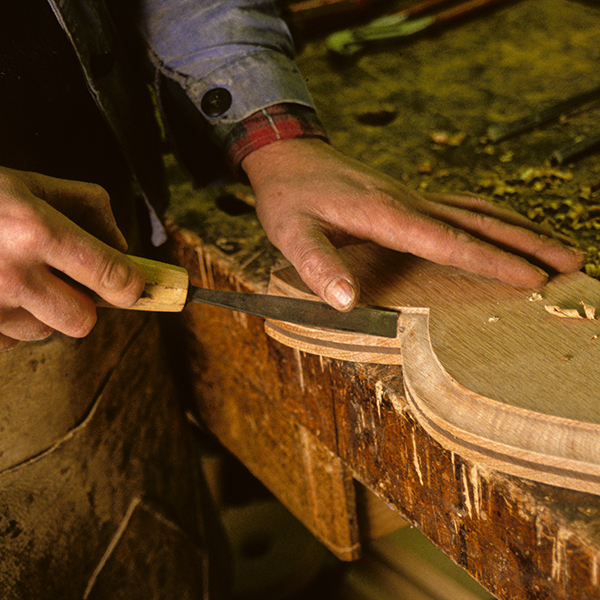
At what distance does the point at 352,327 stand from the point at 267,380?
1.41 feet

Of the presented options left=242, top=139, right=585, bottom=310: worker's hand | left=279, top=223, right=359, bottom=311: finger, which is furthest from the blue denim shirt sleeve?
left=279, top=223, right=359, bottom=311: finger

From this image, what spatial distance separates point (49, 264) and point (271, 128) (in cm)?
52

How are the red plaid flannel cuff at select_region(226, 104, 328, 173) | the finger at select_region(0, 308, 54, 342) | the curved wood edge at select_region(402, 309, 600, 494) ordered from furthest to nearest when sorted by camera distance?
1. the red plaid flannel cuff at select_region(226, 104, 328, 173)
2. the finger at select_region(0, 308, 54, 342)
3. the curved wood edge at select_region(402, 309, 600, 494)

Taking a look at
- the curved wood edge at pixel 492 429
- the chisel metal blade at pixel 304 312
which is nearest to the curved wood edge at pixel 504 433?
the curved wood edge at pixel 492 429

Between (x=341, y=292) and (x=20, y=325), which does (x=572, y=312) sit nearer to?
(x=341, y=292)

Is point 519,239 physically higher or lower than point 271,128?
lower

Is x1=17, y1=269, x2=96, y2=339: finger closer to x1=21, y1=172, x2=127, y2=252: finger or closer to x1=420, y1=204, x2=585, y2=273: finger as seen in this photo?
x1=21, y1=172, x2=127, y2=252: finger

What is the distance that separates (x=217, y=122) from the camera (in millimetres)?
1163

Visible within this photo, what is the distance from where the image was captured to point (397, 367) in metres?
0.90

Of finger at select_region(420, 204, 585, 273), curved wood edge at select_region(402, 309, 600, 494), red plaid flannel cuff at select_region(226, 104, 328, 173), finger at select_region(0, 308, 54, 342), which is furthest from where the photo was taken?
red plaid flannel cuff at select_region(226, 104, 328, 173)

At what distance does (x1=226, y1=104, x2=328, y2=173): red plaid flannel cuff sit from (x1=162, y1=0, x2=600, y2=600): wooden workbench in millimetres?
198

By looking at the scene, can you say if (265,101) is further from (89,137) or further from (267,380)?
(267,380)

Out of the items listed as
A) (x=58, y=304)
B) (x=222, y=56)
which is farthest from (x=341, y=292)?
(x=222, y=56)

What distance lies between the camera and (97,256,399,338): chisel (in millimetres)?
837
